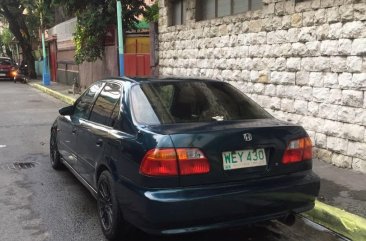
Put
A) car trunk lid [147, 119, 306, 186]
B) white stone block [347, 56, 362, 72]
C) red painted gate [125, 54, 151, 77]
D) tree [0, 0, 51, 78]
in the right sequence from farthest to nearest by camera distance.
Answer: tree [0, 0, 51, 78] → red painted gate [125, 54, 151, 77] → white stone block [347, 56, 362, 72] → car trunk lid [147, 119, 306, 186]

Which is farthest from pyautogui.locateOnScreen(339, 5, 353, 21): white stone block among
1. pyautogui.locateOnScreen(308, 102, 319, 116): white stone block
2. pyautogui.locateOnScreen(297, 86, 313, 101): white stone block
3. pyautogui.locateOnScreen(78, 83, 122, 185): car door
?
pyautogui.locateOnScreen(78, 83, 122, 185): car door

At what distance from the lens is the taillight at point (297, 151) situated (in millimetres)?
4062

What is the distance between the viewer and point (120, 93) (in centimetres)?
459

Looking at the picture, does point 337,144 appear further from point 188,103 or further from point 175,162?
point 175,162

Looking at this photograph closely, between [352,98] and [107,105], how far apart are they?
3361 mm

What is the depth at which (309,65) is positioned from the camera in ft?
23.2

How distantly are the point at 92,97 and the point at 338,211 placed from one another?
9.68 ft

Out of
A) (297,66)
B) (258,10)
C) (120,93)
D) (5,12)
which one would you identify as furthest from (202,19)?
(5,12)

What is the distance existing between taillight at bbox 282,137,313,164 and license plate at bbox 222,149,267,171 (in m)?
0.25

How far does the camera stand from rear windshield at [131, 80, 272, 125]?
414 centimetres

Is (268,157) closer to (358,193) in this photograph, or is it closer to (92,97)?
(358,193)

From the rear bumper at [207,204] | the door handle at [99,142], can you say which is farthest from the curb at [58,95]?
the rear bumper at [207,204]

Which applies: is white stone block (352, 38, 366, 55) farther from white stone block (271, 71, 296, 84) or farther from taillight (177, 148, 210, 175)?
taillight (177, 148, 210, 175)

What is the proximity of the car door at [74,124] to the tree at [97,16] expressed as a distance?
10.5m
